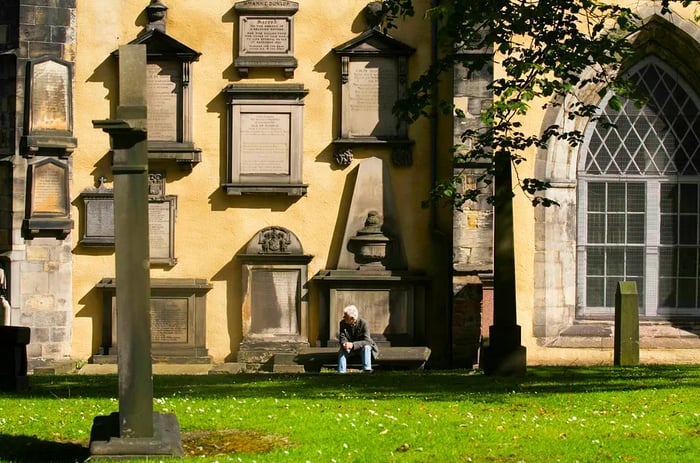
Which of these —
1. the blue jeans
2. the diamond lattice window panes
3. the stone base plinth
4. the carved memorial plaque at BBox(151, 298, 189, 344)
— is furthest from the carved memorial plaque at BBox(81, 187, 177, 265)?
the stone base plinth

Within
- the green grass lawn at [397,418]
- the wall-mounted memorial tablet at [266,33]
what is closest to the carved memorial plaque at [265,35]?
the wall-mounted memorial tablet at [266,33]

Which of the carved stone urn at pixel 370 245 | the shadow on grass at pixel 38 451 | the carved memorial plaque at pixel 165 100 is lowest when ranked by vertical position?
the shadow on grass at pixel 38 451

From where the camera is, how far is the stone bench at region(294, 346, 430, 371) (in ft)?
54.9

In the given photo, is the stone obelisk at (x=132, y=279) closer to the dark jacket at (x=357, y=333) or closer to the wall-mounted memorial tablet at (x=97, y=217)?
the dark jacket at (x=357, y=333)

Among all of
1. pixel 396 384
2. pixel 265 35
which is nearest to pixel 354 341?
pixel 396 384

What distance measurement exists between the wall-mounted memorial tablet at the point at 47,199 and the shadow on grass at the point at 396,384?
3.18 m

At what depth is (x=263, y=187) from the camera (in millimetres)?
17969

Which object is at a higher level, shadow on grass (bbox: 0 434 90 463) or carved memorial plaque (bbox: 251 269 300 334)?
carved memorial plaque (bbox: 251 269 300 334)

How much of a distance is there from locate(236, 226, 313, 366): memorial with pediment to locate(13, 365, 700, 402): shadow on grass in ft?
8.75

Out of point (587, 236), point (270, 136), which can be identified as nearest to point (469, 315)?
point (587, 236)

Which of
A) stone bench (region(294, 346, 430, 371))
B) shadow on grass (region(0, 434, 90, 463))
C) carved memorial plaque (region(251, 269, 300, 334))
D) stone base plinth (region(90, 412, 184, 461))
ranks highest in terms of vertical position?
carved memorial plaque (region(251, 269, 300, 334))

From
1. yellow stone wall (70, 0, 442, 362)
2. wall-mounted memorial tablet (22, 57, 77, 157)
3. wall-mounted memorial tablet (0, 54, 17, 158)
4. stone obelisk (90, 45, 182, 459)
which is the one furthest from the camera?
yellow stone wall (70, 0, 442, 362)

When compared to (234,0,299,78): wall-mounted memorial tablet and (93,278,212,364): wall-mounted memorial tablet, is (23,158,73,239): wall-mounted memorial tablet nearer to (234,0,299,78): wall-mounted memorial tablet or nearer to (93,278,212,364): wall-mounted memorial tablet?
(93,278,212,364): wall-mounted memorial tablet

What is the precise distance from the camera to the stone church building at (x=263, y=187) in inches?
699
